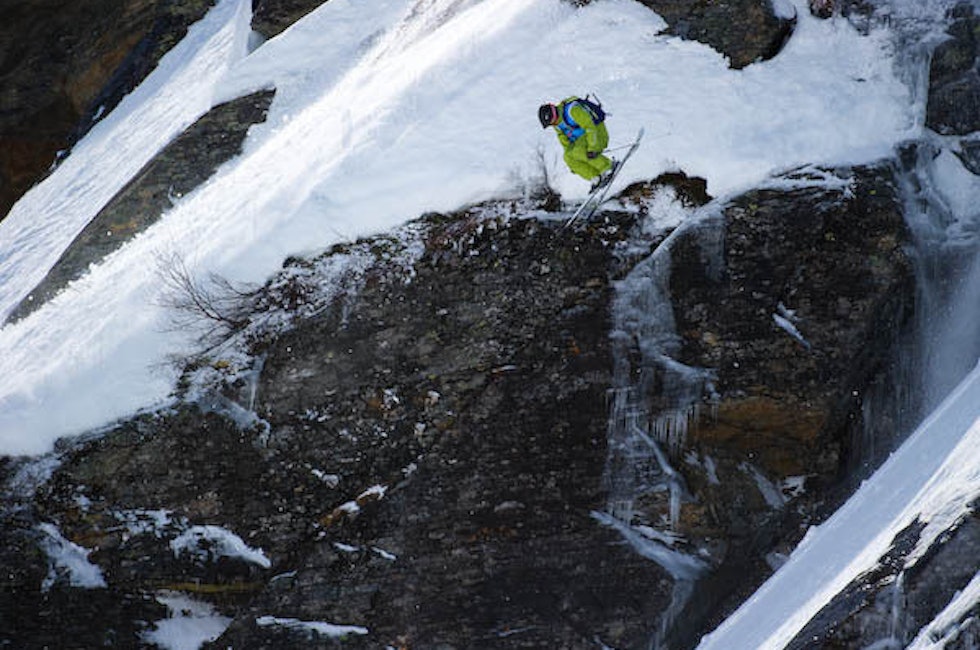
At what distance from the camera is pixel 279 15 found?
653 inches

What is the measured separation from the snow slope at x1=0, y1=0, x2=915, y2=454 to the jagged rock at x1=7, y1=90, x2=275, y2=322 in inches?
11.5

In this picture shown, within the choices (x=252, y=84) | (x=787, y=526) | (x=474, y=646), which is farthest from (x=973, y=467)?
(x=252, y=84)

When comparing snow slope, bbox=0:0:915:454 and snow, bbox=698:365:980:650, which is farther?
snow slope, bbox=0:0:915:454

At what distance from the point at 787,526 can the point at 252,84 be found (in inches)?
402

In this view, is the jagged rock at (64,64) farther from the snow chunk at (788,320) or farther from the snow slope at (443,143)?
the snow chunk at (788,320)

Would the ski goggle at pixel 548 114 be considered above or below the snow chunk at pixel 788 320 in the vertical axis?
above

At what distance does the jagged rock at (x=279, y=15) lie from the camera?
54.3 feet

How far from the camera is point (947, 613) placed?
502cm

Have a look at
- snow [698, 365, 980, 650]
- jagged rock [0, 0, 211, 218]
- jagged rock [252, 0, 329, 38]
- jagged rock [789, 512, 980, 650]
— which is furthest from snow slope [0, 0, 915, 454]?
jagged rock [789, 512, 980, 650]

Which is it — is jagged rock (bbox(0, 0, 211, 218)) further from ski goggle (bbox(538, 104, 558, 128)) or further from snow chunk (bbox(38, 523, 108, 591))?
ski goggle (bbox(538, 104, 558, 128))

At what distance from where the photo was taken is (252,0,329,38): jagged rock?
16547 millimetres

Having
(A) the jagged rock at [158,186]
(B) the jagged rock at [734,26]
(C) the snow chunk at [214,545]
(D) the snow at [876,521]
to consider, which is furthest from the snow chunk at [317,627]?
(B) the jagged rock at [734,26]

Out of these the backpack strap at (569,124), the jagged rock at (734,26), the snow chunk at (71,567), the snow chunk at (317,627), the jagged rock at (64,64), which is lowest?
the snow chunk at (317,627)

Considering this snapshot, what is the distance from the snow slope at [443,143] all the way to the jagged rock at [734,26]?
0.18 metres
